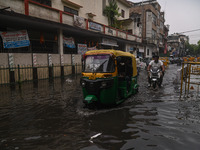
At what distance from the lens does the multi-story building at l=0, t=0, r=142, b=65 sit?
34.0ft

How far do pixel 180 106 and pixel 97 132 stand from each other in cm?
364

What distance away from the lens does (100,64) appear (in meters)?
5.30

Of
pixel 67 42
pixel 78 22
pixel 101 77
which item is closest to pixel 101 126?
pixel 101 77

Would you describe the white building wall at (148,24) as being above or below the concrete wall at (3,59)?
above

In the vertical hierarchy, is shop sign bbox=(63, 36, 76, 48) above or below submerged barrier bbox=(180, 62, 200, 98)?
above

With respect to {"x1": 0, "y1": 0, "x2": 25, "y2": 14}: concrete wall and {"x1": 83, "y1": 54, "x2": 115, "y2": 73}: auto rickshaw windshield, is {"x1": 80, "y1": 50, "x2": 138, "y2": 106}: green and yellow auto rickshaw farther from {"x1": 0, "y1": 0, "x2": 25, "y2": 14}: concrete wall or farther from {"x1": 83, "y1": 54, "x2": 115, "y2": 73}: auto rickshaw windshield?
{"x1": 0, "y1": 0, "x2": 25, "y2": 14}: concrete wall

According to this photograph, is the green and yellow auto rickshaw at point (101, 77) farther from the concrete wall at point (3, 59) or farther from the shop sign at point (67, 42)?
the shop sign at point (67, 42)

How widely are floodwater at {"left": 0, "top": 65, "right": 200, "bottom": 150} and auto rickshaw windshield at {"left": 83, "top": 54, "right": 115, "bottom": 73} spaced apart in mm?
1441

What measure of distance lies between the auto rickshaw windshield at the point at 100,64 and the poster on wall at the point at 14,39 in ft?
25.2

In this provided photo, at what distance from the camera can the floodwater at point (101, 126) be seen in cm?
311

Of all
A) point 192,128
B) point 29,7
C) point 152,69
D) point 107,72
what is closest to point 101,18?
point 29,7

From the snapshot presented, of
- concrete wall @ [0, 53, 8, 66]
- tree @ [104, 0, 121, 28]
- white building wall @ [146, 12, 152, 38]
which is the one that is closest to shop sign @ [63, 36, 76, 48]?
concrete wall @ [0, 53, 8, 66]

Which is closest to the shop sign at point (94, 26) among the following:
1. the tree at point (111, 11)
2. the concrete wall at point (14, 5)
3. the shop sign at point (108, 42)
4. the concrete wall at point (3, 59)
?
the shop sign at point (108, 42)

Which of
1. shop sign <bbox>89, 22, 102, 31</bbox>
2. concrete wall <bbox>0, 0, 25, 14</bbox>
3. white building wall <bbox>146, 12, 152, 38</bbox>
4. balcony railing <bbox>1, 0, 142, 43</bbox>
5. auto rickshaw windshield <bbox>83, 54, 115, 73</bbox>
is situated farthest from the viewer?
white building wall <bbox>146, 12, 152, 38</bbox>
